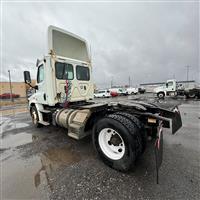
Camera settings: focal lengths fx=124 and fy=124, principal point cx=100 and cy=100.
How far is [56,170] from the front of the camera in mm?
2619

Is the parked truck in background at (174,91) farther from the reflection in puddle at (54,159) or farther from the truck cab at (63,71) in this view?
the reflection in puddle at (54,159)

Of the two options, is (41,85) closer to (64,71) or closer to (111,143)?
(64,71)

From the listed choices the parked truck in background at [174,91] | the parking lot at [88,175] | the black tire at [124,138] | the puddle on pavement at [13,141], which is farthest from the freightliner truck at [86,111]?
the parked truck in background at [174,91]

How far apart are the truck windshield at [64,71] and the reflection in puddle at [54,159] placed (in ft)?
8.22

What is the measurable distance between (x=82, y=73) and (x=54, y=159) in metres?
3.48

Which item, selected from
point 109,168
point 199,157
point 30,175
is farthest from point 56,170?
point 199,157

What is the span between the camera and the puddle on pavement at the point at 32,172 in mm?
2066

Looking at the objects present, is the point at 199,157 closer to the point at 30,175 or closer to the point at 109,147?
the point at 109,147

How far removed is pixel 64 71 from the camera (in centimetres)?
465

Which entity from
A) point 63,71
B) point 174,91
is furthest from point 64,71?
point 174,91

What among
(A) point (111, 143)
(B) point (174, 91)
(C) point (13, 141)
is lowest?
(C) point (13, 141)

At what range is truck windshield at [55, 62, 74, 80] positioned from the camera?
4.47m

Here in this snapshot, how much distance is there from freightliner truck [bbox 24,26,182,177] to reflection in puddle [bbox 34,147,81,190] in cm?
48

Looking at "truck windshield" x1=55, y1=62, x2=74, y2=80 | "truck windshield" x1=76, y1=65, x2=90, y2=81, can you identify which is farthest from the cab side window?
"truck windshield" x1=76, y1=65, x2=90, y2=81
